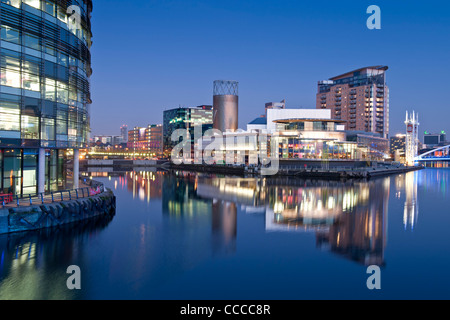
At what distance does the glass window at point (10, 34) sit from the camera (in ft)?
91.4

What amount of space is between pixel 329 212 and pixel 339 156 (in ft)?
277

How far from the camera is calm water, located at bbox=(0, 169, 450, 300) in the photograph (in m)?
17.3

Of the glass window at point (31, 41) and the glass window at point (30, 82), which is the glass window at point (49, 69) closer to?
the glass window at point (30, 82)

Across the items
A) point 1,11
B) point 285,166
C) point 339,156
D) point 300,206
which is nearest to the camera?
point 1,11

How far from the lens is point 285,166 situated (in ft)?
361

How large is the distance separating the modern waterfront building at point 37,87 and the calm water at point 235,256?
26.4 ft

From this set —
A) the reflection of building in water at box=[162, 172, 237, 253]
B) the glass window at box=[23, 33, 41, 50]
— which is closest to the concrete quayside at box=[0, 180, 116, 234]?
the reflection of building in water at box=[162, 172, 237, 253]

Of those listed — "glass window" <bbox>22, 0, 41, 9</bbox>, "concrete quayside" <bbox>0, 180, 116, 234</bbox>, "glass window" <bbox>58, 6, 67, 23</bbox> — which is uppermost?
"glass window" <bbox>58, 6, 67, 23</bbox>

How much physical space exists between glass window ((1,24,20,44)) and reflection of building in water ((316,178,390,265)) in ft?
89.8

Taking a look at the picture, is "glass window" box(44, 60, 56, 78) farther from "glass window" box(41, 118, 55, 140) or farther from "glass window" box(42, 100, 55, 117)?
"glass window" box(41, 118, 55, 140)

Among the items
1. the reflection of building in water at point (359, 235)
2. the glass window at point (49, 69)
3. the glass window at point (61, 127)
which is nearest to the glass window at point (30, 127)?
the glass window at point (61, 127)
